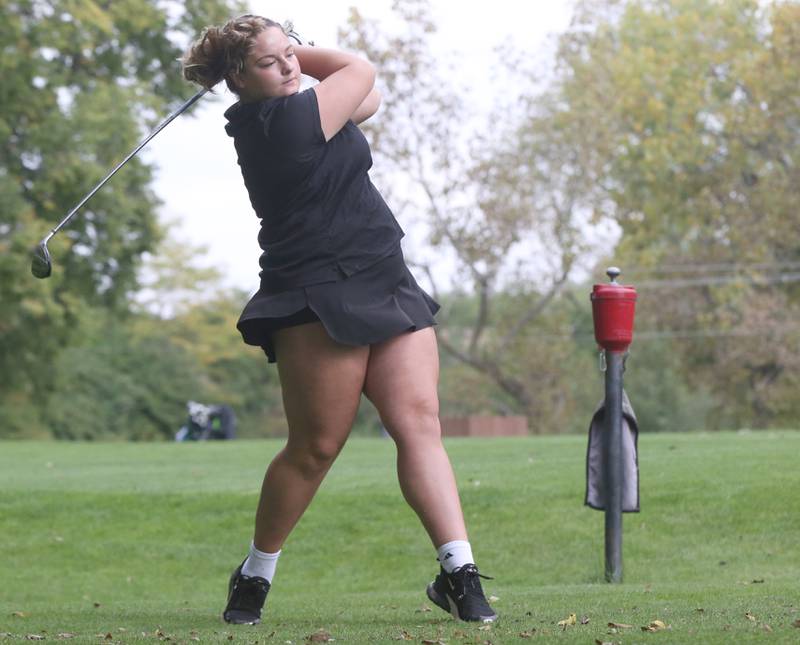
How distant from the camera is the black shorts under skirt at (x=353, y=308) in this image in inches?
183

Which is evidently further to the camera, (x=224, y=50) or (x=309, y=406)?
(x=309, y=406)

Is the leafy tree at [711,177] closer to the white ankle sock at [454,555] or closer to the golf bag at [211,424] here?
the golf bag at [211,424]

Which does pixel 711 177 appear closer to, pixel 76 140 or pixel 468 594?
pixel 76 140

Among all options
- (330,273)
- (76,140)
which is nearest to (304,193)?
(330,273)

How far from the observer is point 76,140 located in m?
26.7

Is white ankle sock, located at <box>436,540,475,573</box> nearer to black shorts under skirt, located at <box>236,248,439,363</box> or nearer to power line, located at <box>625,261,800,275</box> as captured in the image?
black shorts under skirt, located at <box>236,248,439,363</box>

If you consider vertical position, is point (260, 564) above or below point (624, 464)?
below

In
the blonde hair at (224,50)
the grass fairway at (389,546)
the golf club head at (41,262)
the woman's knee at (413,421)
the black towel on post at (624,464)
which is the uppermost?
the blonde hair at (224,50)

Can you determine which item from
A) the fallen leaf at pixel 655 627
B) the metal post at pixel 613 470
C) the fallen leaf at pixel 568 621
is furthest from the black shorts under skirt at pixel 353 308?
the metal post at pixel 613 470

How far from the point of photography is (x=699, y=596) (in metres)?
5.95

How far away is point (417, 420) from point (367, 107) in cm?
105

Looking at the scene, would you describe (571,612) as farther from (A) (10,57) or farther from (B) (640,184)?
(B) (640,184)

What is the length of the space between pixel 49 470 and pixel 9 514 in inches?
138

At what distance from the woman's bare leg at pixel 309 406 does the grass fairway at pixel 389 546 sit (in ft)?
1.49
